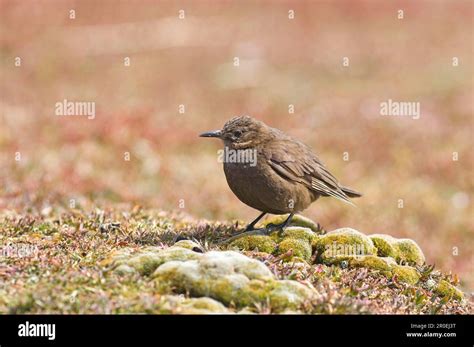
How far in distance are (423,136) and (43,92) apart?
11930mm

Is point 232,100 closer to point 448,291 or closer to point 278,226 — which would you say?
point 278,226

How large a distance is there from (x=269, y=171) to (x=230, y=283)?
289cm

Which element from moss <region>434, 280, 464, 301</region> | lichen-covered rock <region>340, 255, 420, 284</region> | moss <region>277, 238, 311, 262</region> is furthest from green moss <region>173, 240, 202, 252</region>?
moss <region>434, 280, 464, 301</region>

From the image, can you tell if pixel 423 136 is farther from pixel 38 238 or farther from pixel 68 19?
pixel 68 19

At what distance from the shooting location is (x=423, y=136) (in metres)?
21.2

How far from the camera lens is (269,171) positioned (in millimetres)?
9977

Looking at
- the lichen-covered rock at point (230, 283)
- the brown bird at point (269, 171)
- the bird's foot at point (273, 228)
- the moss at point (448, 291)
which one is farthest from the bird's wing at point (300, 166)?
the lichen-covered rock at point (230, 283)

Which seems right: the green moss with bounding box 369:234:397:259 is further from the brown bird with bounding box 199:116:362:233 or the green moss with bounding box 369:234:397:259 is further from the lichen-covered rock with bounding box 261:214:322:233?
the brown bird with bounding box 199:116:362:233

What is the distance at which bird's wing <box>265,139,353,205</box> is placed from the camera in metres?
10.2

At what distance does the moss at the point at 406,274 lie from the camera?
9.01m

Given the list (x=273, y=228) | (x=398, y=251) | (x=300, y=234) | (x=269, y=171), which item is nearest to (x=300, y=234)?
(x=300, y=234)

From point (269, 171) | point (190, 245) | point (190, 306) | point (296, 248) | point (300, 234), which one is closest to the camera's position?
point (190, 306)

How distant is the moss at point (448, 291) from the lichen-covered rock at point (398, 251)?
0.61m

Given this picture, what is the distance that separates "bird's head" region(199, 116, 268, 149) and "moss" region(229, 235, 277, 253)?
59.5 inches
